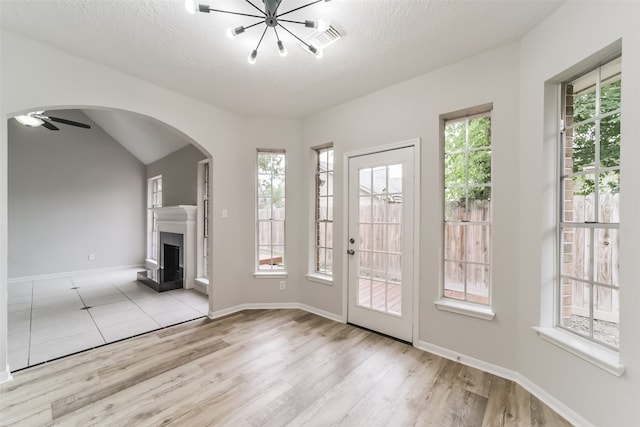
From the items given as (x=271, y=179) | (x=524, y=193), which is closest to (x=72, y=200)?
(x=271, y=179)

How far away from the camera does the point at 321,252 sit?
3.79 m

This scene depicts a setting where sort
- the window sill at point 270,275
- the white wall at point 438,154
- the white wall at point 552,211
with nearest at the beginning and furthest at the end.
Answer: the white wall at point 552,211, the white wall at point 438,154, the window sill at point 270,275

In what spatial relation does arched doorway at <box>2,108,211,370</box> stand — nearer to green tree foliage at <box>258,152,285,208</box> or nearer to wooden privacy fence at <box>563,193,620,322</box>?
green tree foliage at <box>258,152,285,208</box>

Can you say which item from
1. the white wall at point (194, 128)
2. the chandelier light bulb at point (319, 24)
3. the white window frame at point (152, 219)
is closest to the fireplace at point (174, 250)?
the white window frame at point (152, 219)

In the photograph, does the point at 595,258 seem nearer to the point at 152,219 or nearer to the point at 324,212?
the point at 324,212

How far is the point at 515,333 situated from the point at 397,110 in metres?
2.37

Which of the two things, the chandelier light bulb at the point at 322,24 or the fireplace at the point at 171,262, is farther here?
the fireplace at the point at 171,262

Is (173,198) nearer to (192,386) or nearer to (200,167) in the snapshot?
(200,167)

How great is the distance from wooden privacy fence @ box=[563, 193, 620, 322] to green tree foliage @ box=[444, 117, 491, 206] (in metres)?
0.66

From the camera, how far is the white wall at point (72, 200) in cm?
540

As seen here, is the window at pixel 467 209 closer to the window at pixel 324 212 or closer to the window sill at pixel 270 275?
the window at pixel 324 212

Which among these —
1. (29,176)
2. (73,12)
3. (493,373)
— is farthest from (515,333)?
(29,176)

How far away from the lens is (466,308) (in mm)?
2383

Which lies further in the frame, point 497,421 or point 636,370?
point 497,421
